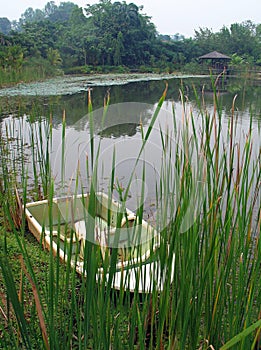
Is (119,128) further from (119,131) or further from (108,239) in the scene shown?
(108,239)

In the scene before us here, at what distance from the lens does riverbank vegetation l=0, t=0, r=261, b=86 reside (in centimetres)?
1531

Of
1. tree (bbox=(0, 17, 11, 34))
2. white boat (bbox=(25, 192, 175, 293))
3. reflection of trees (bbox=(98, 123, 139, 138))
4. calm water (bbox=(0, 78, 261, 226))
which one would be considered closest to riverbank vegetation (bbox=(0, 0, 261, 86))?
calm water (bbox=(0, 78, 261, 226))

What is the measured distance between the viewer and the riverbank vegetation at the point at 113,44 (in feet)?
50.2

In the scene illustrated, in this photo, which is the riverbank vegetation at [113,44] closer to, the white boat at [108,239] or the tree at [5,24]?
the white boat at [108,239]

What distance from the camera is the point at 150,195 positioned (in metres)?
3.27

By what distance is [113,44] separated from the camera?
20266 millimetres

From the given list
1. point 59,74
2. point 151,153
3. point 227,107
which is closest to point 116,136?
point 151,153

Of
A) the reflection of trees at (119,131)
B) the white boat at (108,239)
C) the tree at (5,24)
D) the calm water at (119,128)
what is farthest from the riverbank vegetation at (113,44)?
the tree at (5,24)

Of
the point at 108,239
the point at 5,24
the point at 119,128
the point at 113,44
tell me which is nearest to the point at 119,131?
the point at 119,128

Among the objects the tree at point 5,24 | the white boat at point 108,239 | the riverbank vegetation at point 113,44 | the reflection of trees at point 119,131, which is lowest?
the reflection of trees at point 119,131

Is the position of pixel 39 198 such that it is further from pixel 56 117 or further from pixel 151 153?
pixel 56 117

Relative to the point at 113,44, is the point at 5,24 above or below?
above

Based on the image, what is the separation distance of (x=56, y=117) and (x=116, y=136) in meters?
1.78

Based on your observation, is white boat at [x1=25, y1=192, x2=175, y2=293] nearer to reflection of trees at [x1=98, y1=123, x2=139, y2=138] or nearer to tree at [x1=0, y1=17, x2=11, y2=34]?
reflection of trees at [x1=98, y1=123, x2=139, y2=138]
